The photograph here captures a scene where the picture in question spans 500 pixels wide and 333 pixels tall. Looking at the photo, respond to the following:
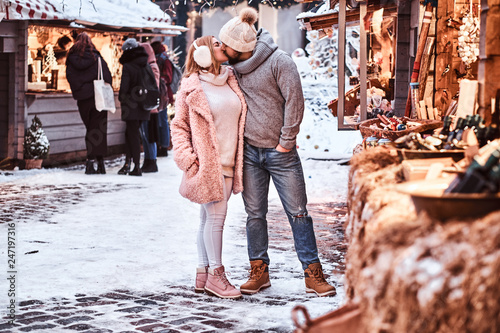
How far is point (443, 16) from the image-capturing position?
6.39m

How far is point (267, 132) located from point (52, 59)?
9.91 metres

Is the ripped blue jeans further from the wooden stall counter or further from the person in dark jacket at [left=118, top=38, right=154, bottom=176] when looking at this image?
the person in dark jacket at [left=118, top=38, right=154, bottom=176]

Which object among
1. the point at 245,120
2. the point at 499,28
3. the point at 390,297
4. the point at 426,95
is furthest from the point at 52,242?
the point at 390,297

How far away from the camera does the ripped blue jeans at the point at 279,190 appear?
554 centimetres

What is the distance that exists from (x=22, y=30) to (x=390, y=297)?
11541 mm

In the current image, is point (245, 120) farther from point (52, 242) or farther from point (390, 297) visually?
point (390, 297)

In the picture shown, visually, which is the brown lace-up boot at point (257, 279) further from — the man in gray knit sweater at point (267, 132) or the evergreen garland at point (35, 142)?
the evergreen garland at point (35, 142)

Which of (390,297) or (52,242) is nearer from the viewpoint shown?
(390,297)

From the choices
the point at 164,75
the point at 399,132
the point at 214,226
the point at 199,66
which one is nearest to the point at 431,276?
the point at 399,132

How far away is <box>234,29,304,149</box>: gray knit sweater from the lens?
5.39 m

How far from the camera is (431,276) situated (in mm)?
2137

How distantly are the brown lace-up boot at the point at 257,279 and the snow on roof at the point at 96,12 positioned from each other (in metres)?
5.62

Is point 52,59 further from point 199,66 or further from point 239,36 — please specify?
point 239,36

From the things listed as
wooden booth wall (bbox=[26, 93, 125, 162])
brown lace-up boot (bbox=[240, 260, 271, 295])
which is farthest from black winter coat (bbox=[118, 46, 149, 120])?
brown lace-up boot (bbox=[240, 260, 271, 295])
